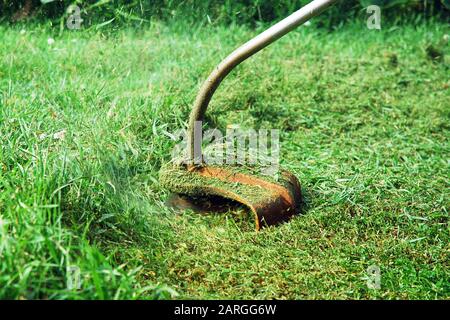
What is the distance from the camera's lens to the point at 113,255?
2.47m

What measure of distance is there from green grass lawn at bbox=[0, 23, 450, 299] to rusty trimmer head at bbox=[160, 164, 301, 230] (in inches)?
3.2

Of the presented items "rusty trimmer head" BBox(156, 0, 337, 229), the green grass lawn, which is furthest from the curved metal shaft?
the green grass lawn

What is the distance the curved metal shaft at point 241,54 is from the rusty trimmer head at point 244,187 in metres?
0.09

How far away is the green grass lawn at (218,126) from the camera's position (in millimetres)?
2406

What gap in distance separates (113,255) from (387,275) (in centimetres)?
104

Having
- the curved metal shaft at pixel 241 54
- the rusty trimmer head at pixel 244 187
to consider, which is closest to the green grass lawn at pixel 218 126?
the rusty trimmer head at pixel 244 187

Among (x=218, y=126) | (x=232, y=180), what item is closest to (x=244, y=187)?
(x=232, y=180)

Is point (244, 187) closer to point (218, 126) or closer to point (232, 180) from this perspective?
point (232, 180)

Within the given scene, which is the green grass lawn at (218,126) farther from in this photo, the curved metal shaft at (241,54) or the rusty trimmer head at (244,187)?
the curved metal shaft at (241,54)

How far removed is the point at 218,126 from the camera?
3.63 metres

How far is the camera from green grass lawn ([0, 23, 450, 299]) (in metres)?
2.41

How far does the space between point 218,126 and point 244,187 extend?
2.57 ft
